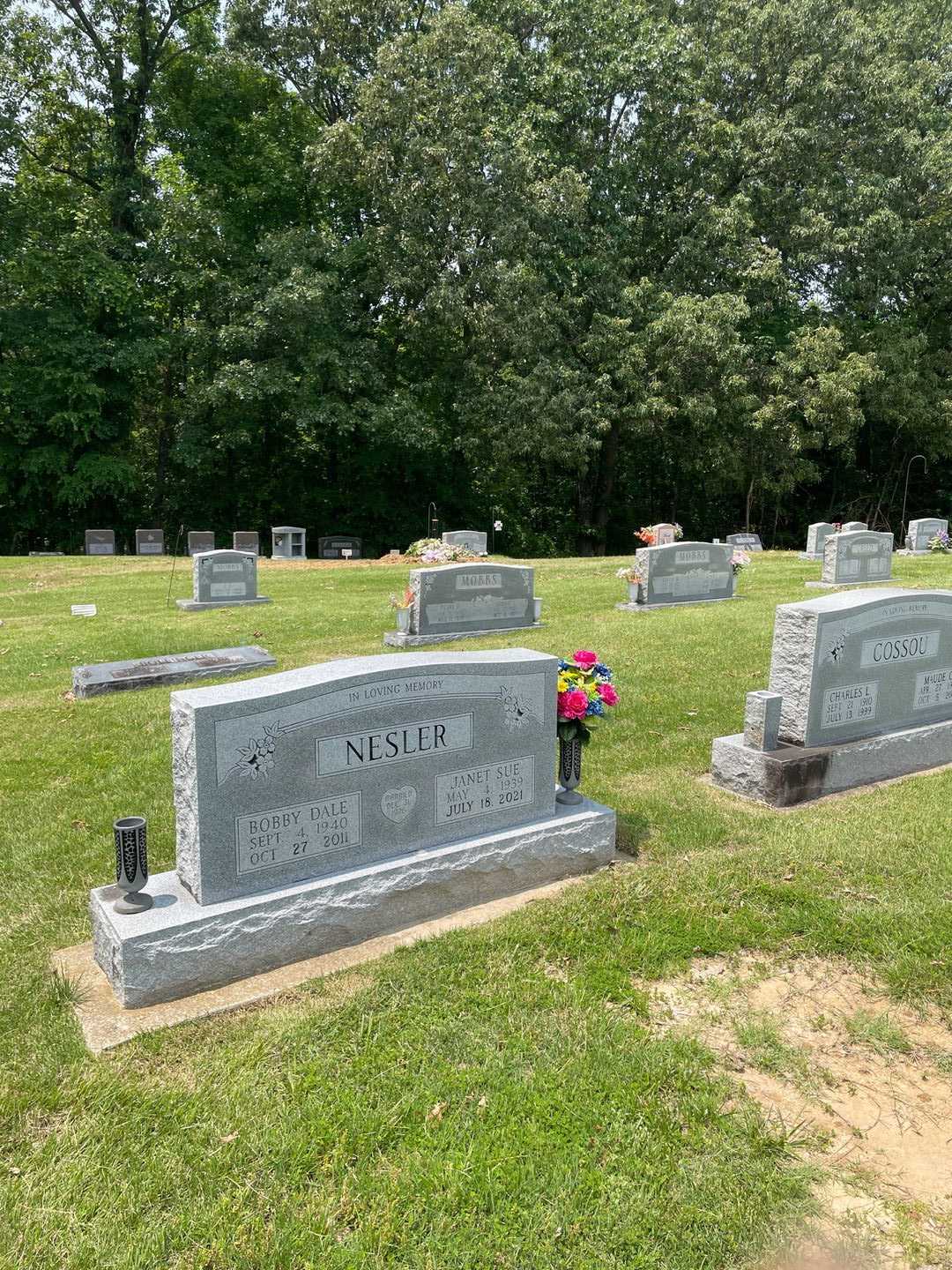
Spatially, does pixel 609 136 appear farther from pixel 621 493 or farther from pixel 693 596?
pixel 693 596

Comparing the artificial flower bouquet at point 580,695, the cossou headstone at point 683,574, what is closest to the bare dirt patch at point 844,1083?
the artificial flower bouquet at point 580,695

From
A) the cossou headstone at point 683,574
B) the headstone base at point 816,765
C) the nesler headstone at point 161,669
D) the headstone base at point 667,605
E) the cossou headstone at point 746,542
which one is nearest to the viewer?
the headstone base at point 816,765

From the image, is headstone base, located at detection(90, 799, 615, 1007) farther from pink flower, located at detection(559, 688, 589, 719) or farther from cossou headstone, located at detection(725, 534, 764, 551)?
cossou headstone, located at detection(725, 534, 764, 551)

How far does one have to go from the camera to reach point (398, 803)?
4.28 metres

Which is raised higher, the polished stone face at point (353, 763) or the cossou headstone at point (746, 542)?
the cossou headstone at point (746, 542)

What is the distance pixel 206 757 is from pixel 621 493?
32687 millimetres

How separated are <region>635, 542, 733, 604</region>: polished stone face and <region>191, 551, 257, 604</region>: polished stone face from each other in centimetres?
670

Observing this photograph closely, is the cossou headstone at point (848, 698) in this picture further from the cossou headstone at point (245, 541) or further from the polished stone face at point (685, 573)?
the cossou headstone at point (245, 541)

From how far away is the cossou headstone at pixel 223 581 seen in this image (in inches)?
550

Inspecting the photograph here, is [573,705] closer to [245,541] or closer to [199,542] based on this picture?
[245,541]

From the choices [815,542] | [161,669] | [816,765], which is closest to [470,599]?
[161,669]

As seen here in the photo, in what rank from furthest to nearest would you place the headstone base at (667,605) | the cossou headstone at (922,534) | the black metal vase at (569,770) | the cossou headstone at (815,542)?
the cossou headstone at (922,534), the cossou headstone at (815,542), the headstone base at (667,605), the black metal vase at (569,770)

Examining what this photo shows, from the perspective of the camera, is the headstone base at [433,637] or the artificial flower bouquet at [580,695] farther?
the headstone base at [433,637]

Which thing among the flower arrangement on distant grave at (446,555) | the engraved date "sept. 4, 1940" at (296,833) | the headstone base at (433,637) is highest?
the flower arrangement on distant grave at (446,555)
